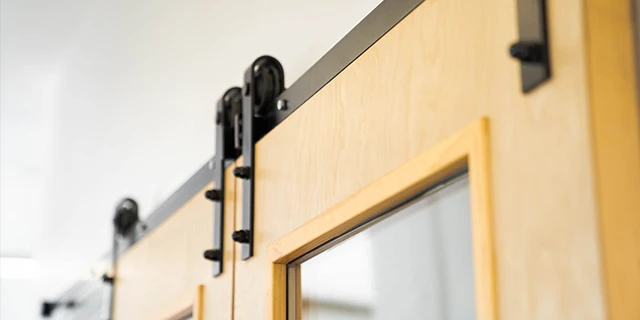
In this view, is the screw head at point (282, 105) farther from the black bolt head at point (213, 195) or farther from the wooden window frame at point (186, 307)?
the wooden window frame at point (186, 307)

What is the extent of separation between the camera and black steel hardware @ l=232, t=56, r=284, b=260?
1.29m

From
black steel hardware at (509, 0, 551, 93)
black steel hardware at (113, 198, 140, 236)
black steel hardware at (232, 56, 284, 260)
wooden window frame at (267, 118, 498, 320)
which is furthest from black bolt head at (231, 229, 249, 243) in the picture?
black steel hardware at (113, 198, 140, 236)

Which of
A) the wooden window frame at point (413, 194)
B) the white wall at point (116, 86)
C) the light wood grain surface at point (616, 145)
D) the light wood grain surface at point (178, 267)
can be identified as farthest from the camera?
the white wall at point (116, 86)

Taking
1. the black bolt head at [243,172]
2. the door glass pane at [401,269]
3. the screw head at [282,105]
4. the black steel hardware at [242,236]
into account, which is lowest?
the door glass pane at [401,269]

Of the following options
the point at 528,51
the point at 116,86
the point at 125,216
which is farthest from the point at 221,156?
the point at 116,86

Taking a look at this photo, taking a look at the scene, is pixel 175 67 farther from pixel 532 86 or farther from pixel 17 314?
pixel 17 314

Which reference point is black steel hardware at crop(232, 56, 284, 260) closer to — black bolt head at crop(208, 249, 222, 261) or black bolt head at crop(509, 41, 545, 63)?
black bolt head at crop(208, 249, 222, 261)

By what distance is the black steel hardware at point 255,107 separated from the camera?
129cm

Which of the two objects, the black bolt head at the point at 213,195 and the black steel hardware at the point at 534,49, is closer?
the black steel hardware at the point at 534,49

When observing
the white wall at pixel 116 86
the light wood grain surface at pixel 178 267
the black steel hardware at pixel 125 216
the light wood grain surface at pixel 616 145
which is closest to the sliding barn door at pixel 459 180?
the light wood grain surface at pixel 616 145

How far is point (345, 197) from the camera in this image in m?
1.01

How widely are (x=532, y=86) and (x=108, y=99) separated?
1916 millimetres

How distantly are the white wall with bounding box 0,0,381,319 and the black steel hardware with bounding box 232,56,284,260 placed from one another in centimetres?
7

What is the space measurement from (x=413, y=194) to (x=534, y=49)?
0.24 meters
